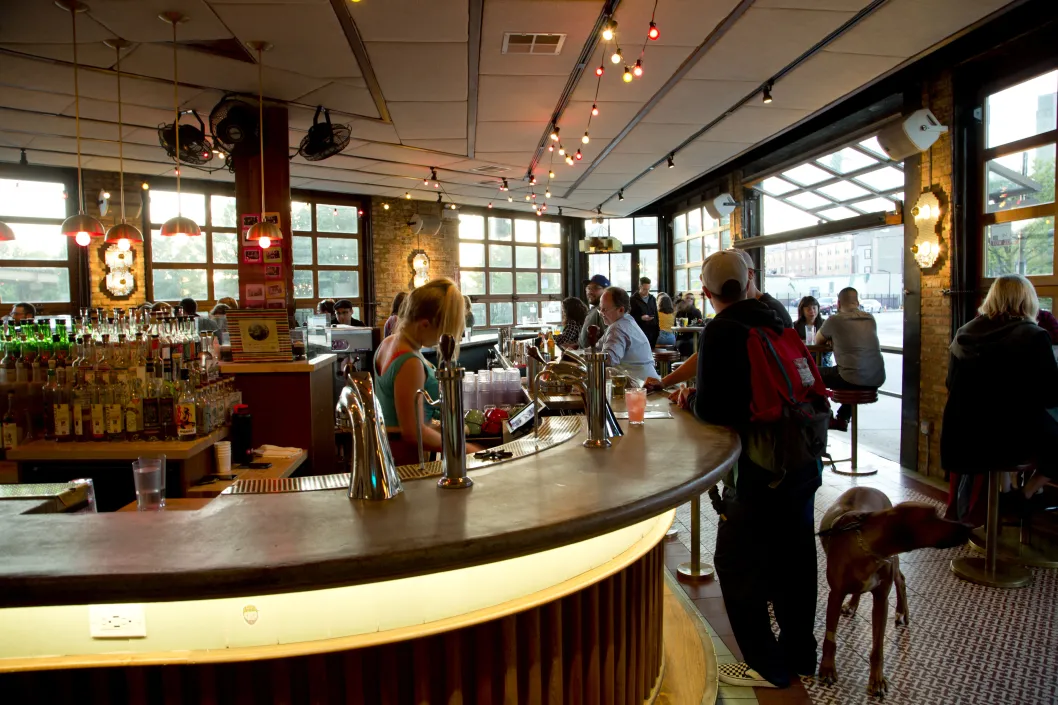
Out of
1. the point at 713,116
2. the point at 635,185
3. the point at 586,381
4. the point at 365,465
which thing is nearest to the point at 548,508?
the point at 365,465

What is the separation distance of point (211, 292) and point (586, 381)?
9.64m

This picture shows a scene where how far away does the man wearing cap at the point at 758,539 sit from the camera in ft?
8.41

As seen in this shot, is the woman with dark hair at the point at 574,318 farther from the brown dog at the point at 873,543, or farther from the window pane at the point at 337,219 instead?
the window pane at the point at 337,219

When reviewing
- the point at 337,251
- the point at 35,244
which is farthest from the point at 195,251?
the point at 337,251

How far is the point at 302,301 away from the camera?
1123cm

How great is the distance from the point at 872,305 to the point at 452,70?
5057 millimetres

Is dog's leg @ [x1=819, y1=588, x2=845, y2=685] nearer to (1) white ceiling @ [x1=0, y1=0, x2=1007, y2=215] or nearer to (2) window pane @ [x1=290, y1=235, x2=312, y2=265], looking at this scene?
(1) white ceiling @ [x1=0, y1=0, x2=1007, y2=215]

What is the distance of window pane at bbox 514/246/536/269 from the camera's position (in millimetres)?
14172

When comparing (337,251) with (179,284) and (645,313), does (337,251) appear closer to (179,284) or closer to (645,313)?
(179,284)

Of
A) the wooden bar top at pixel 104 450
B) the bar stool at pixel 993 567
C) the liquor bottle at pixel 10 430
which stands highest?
the liquor bottle at pixel 10 430

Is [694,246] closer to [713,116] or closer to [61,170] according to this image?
[713,116]

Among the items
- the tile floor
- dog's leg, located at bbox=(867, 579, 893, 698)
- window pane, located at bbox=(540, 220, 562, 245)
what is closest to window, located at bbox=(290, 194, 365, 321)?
window pane, located at bbox=(540, 220, 562, 245)

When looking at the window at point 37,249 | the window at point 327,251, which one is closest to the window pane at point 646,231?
the window at point 327,251

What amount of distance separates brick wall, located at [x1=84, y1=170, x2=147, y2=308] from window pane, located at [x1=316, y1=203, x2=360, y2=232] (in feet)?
8.71
